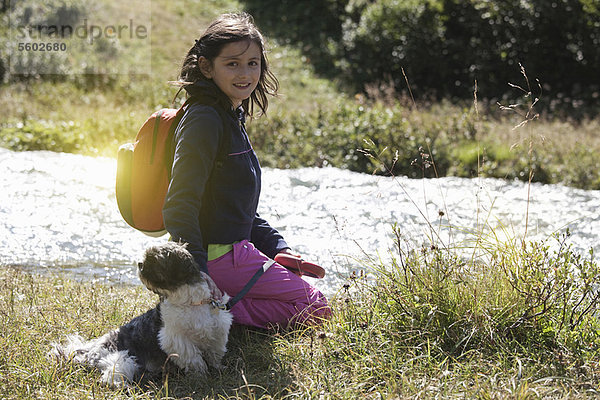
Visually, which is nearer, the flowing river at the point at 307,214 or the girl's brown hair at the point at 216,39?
the girl's brown hair at the point at 216,39

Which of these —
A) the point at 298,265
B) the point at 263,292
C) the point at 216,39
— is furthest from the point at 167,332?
the point at 216,39

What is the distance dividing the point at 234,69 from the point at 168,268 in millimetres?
1270

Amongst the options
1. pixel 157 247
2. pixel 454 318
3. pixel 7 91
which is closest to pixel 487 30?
pixel 7 91

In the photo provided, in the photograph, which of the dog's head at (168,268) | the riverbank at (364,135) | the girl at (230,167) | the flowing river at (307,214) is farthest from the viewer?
the riverbank at (364,135)

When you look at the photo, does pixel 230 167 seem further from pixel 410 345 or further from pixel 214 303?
pixel 410 345

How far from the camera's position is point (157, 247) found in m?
2.81

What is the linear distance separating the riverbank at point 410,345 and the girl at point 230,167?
0.75 ft

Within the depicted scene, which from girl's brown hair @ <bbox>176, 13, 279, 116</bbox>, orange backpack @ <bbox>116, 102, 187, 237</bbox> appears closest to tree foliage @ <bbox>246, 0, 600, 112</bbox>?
girl's brown hair @ <bbox>176, 13, 279, 116</bbox>

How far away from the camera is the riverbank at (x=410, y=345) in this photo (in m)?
2.94

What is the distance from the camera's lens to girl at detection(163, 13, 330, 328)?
3.34m

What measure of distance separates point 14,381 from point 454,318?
227 centimetres

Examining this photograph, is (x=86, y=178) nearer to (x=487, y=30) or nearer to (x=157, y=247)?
(x=157, y=247)

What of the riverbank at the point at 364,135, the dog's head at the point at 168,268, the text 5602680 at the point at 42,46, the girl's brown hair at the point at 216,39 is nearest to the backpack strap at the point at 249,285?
the dog's head at the point at 168,268

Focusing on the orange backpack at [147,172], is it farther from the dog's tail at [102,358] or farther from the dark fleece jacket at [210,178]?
the dog's tail at [102,358]
